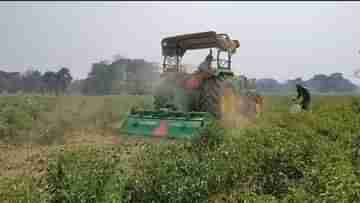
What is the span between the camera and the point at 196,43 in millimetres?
7934

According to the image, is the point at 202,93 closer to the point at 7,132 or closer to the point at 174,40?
the point at 174,40

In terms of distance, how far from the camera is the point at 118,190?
2.82 m

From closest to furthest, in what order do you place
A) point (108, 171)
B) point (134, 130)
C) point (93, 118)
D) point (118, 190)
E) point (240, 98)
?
point (118, 190) < point (108, 171) < point (134, 130) < point (240, 98) < point (93, 118)

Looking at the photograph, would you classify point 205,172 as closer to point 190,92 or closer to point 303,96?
point 190,92

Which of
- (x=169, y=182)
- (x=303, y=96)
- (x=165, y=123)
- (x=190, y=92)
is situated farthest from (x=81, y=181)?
(x=303, y=96)

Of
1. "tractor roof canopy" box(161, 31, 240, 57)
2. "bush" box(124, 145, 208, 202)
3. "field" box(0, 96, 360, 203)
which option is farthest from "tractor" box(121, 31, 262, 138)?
"bush" box(124, 145, 208, 202)

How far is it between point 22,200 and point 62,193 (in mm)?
312

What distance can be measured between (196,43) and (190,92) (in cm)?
131

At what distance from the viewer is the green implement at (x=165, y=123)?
6188 mm

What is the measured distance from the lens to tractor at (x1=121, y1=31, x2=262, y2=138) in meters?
6.62

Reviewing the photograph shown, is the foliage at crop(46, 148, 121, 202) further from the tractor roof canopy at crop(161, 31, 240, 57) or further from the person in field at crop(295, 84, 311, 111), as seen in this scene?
the person in field at crop(295, 84, 311, 111)

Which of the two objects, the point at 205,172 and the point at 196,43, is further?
the point at 196,43

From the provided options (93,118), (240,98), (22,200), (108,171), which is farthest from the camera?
(93,118)

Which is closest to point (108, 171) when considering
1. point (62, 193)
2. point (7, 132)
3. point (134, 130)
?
point (62, 193)
